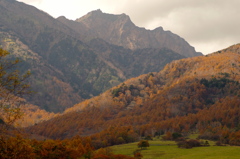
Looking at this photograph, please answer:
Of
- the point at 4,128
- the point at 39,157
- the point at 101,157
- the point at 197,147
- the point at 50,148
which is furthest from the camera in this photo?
the point at 197,147

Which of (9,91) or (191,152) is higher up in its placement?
(9,91)

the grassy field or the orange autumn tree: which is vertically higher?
the orange autumn tree

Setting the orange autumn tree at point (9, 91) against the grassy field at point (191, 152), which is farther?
the grassy field at point (191, 152)

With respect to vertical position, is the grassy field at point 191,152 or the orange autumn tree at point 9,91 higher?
the orange autumn tree at point 9,91

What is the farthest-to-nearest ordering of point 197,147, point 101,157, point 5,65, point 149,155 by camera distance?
point 197,147, point 149,155, point 101,157, point 5,65

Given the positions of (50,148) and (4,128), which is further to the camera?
(50,148)

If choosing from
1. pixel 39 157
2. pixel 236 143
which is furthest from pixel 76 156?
pixel 236 143

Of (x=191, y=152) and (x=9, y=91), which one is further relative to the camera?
(x=191, y=152)

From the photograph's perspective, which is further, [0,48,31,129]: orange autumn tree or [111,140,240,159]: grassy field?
[111,140,240,159]: grassy field

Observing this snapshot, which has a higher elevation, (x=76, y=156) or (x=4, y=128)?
(x=4, y=128)

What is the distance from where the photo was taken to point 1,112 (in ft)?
147

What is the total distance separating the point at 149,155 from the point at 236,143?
62.1m

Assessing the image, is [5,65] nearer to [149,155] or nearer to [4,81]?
[4,81]

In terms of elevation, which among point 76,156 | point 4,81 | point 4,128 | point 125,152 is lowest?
point 125,152
